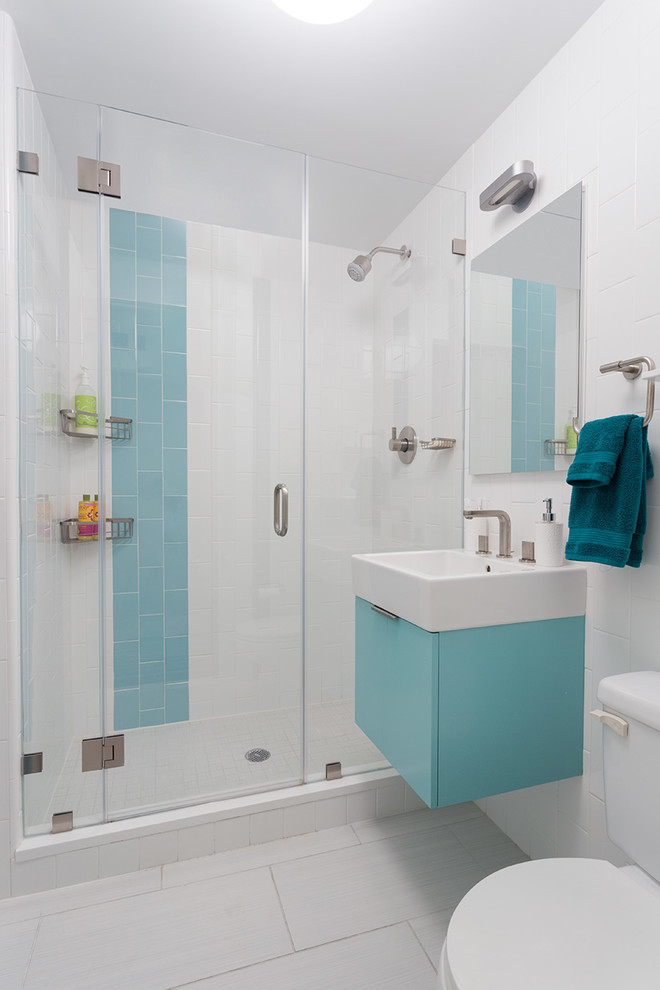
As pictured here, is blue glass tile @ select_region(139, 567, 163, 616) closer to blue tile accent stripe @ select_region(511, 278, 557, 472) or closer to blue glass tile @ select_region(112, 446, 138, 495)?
blue glass tile @ select_region(112, 446, 138, 495)

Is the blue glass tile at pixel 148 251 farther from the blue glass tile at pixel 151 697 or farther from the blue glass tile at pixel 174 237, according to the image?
the blue glass tile at pixel 151 697

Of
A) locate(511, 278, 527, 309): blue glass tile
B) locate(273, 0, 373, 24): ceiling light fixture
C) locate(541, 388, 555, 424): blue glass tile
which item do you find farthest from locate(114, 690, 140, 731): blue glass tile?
locate(273, 0, 373, 24): ceiling light fixture

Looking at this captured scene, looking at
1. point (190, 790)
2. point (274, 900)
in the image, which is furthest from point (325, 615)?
point (274, 900)

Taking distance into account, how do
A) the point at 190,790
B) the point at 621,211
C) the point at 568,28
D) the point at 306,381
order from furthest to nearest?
the point at 306,381
the point at 190,790
the point at 568,28
the point at 621,211

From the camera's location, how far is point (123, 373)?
168 centimetres

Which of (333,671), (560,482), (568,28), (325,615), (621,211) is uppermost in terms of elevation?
(568,28)

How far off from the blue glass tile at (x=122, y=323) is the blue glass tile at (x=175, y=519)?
51 centimetres

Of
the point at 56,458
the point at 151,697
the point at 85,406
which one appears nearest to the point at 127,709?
the point at 151,697

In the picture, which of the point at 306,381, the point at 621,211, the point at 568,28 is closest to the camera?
the point at 621,211

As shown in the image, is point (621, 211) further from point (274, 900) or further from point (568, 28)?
point (274, 900)

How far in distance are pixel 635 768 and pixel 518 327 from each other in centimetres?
128

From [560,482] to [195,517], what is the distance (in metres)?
1.17

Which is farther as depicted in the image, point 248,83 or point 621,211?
point 248,83

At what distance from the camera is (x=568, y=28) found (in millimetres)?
1439
